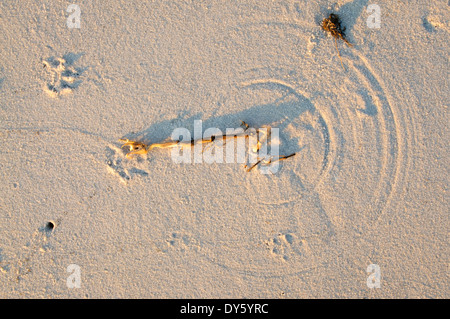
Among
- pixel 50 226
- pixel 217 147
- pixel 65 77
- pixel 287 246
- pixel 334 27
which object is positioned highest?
pixel 334 27

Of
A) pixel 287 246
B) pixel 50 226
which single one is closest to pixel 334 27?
pixel 287 246

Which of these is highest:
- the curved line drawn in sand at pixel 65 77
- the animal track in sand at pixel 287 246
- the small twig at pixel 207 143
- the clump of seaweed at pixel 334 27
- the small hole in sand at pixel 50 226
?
the clump of seaweed at pixel 334 27

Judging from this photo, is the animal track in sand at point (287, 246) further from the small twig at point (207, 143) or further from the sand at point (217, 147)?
the small twig at point (207, 143)

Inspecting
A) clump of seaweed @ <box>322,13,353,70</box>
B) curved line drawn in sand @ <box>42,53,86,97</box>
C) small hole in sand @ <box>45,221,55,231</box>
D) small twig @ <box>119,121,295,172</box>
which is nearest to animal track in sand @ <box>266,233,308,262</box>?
small twig @ <box>119,121,295,172</box>

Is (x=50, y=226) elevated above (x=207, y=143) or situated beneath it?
situated beneath

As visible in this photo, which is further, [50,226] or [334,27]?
[50,226]

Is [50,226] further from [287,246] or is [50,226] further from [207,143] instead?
[287,246]

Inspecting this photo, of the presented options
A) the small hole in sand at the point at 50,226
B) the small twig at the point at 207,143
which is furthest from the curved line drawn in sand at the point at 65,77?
the small hole in sand at the point at 50,226

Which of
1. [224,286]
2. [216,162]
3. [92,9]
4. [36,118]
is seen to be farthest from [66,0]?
[224,286]
